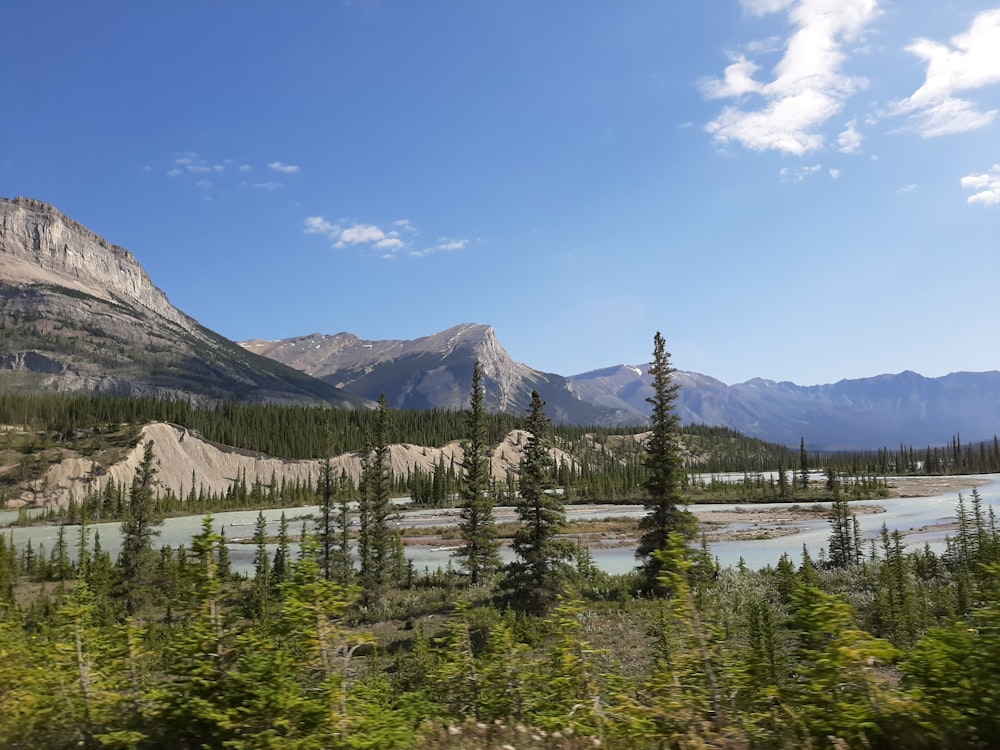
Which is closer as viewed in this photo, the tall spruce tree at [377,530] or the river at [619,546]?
the tall spruce tree at [377,530]

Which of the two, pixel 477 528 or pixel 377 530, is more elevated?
pixel 377 530

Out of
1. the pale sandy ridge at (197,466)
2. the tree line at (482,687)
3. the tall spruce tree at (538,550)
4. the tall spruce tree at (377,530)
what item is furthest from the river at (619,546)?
the tree line at (482,687)

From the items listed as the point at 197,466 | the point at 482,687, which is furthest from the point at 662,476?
the point at 197,466

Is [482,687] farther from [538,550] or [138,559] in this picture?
[138,559]

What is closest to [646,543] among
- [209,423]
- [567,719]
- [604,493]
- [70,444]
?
[567,719]

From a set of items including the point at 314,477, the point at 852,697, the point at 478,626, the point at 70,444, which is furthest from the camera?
the point at 314,477

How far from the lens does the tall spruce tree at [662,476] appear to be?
3328cm

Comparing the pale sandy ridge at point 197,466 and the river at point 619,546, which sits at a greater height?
the pale sandy ridge at point 197,466

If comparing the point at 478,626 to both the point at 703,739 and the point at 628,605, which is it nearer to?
the point at 628,605

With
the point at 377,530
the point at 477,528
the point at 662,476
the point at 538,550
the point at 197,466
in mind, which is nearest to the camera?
the point at 538,550

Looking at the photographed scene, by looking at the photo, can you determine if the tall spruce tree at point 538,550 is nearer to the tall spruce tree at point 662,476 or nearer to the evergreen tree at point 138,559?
the tall spruce tree at point 662,476

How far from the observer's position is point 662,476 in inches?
1336

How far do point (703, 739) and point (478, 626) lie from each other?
833 inches

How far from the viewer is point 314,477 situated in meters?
162
